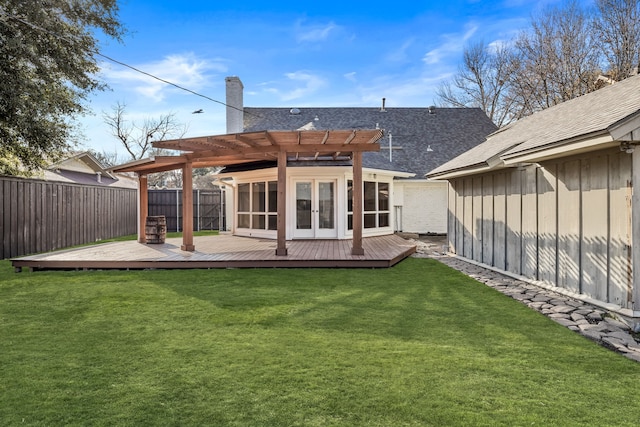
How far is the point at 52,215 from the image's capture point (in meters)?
11.4

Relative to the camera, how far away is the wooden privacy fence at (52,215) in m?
9.89

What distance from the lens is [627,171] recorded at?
4.64 metres

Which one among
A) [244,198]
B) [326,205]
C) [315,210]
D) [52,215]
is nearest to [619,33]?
[326,205]

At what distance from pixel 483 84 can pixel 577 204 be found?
23149 mm

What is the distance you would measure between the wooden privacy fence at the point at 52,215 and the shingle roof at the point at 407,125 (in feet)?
21.6

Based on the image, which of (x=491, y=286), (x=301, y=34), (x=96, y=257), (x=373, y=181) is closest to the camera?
(x=491, y=286)

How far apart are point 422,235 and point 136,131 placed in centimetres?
2607

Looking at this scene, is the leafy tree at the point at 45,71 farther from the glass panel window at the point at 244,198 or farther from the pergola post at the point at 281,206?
the pergola post at the point at 281,206

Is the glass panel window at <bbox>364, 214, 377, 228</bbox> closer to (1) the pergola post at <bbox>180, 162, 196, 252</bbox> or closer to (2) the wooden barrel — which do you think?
(1) the pergola post at <bbox>180, 162, 196, 252</bbox>

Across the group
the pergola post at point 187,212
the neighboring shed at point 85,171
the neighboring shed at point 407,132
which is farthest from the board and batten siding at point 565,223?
the neighboring shed at point 85,171

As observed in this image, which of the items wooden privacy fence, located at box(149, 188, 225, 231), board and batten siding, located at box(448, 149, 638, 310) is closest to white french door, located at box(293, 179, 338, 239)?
board and batten siding, located at box(448, 149, 638, 310)

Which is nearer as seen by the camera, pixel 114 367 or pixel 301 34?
pixel 114 367

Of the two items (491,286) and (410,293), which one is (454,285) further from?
(410,293)

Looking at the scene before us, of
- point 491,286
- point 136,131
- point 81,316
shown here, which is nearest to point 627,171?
point 491,286
